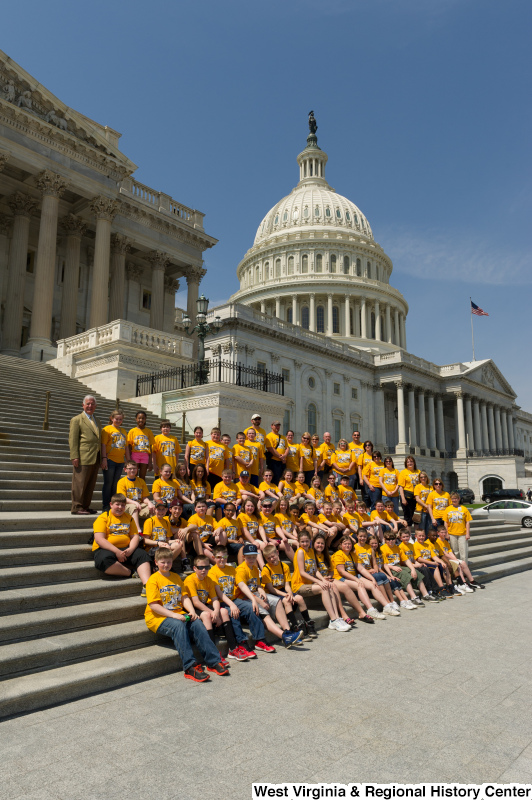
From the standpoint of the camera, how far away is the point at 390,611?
920cm

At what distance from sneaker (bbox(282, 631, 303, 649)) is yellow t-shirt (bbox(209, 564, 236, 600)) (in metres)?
0.80

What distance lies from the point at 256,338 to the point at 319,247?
36041mm

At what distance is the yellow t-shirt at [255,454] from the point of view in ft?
37.5

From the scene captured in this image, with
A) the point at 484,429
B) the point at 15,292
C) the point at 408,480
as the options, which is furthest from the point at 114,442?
the point at 484,429

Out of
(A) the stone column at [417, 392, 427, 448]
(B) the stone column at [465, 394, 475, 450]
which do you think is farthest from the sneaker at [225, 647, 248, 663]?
(B) the stone column at [465, 394, 475, 450]

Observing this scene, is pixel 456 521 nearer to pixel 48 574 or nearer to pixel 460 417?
pixel 48 574

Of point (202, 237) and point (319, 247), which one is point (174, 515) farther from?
point (319, 247)

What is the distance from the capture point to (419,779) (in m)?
3.89

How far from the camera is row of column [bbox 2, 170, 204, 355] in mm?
26344

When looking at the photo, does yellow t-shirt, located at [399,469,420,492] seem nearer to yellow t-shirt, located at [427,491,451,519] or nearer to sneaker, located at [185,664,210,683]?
yellow t-shirt, located at [427,491,451,519]

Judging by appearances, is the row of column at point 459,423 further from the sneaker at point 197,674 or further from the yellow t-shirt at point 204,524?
the sneaker at point 197,674

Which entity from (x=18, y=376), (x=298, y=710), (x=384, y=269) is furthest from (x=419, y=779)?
(x=384, y=269)

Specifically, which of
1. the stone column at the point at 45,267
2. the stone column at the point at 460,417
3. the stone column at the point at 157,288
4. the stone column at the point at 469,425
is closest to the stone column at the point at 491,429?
the stone column at the point at 469,425

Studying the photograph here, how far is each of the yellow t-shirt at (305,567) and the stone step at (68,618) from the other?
7.52 feet
